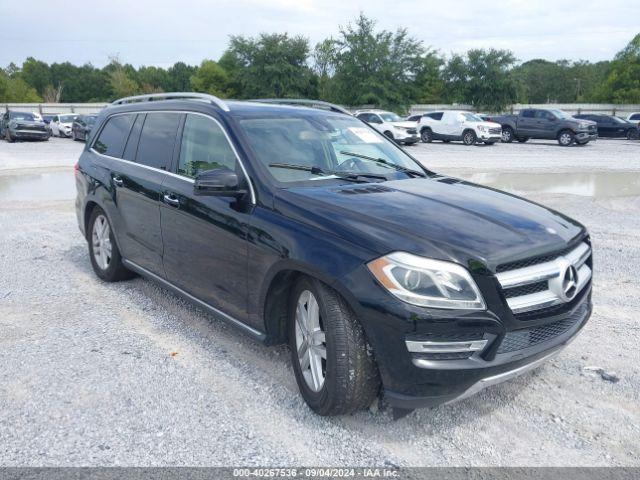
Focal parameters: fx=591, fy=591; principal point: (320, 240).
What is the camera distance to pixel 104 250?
5859mm

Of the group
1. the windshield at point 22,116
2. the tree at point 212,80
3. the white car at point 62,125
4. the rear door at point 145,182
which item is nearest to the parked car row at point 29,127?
the windshield at point 22,116

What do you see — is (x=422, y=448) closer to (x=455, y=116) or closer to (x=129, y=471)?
(x=129, y=471)

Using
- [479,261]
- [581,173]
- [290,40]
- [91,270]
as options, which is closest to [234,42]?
[290,40]

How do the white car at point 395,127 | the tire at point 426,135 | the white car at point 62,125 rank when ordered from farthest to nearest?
the white car at point 62,125 → the tire at point 426,135 → the white car at point 395,127

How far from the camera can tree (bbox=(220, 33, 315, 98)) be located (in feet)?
189

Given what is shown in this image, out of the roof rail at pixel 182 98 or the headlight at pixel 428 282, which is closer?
the headlight at pixel 428 282

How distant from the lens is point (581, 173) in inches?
650

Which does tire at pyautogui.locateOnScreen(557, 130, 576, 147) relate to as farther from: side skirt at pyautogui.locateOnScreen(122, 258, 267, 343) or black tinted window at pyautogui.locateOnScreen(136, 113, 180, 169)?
side skirt at pyautogui.locateOnScreen(122, 258, 267, 343)

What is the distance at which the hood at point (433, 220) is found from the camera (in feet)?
9.84

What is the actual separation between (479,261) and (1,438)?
2.68 m

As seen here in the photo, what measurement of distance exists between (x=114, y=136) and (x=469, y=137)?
2570cm

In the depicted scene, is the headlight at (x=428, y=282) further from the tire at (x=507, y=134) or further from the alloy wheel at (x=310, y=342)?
the tire at (x=507, y=134)

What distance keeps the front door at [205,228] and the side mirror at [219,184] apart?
0.09 meters

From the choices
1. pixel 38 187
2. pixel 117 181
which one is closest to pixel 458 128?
pixel 38 187
